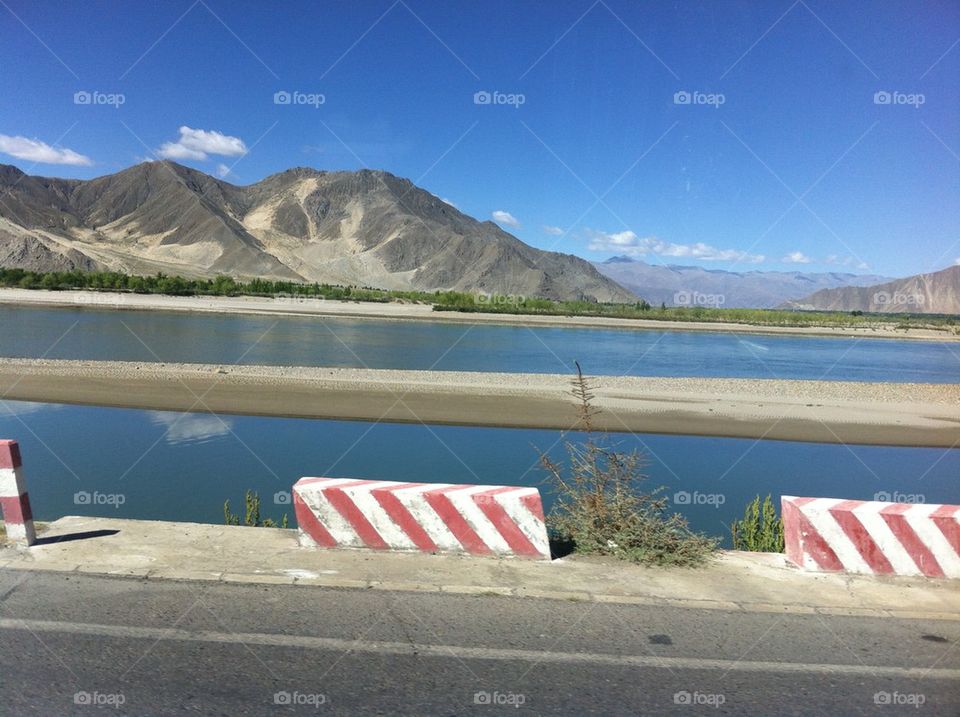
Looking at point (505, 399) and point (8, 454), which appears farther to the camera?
point (505, 399)

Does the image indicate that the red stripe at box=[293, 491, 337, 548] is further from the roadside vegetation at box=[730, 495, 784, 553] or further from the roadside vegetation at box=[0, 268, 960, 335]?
the roadside vegetation at box=[0, 268, 960, 335]

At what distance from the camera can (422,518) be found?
751cm

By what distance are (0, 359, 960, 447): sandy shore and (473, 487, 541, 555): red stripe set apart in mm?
15307

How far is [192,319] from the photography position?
6184 cm

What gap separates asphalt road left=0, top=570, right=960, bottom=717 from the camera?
15.4 ft
